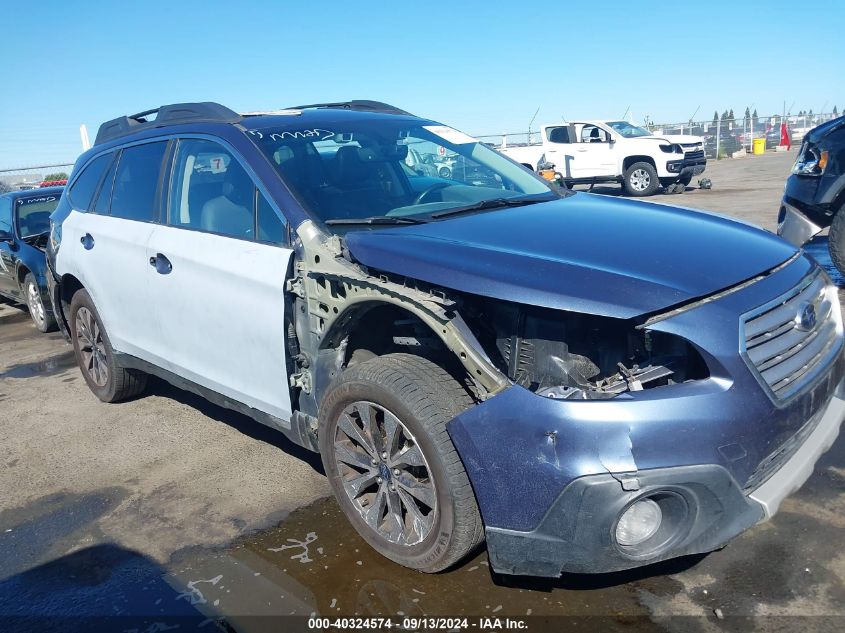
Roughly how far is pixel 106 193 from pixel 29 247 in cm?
366

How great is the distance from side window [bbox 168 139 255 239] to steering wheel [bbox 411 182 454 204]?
2.60 ft

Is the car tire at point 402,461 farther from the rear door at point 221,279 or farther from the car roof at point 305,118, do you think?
the car roof at point 305,118

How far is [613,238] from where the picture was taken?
2850 mm

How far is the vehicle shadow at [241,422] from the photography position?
4.24m

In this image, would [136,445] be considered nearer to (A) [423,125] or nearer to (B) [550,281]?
(A) [423,125]

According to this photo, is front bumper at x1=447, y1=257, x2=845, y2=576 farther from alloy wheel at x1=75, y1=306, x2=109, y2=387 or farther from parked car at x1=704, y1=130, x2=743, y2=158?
parked car at x1=704, y1=130, x2=743, y2=158

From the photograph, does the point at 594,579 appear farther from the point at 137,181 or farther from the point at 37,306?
the point at 37,306

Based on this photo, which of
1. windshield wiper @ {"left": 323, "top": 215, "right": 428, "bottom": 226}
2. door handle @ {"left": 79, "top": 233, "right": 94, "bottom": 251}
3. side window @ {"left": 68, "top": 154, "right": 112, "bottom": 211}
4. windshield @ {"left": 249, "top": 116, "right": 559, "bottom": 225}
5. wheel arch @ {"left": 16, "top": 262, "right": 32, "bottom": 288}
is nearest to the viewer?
windshield wiper @ {"left": 323, "top": 215, "right": 428, "bottom": 226}

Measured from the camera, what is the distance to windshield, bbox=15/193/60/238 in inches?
312

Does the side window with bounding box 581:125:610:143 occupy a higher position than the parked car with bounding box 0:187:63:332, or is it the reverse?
the side window with bounding box 581:125:610:143

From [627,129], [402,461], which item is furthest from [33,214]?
[627,129]

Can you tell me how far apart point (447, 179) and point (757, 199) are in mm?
11519

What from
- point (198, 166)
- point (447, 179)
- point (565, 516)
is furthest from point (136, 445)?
point (565, 516)

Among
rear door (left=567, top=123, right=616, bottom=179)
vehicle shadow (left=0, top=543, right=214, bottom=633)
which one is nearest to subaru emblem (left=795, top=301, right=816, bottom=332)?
vehicle shadow (left=0, top=543, right=214, bottom=633)
